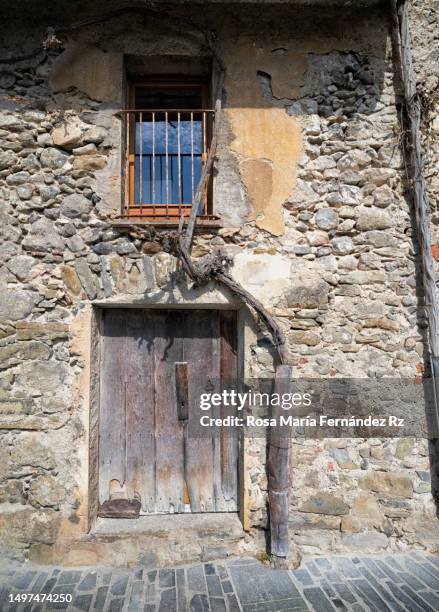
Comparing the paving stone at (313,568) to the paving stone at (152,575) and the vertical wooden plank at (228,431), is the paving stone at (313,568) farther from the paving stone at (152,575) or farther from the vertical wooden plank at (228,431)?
the paving stone at (152,575)

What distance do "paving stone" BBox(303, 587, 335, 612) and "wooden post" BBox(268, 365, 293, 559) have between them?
28 centimetres

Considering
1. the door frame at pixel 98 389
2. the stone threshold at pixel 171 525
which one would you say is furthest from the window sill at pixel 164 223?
the stone threshold at pixel 171 525

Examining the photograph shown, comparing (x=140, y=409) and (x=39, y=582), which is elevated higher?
(x=140, y=409)

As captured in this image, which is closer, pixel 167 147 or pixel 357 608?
pixel 357 608

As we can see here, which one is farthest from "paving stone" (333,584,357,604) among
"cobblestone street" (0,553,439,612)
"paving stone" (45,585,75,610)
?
"paving stone" (45,585,75,610)

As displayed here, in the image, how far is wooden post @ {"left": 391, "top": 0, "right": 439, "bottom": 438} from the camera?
2.79 meters

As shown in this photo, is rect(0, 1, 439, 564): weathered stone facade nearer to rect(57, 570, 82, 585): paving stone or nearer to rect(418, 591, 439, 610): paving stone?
rect(57, 570, 82, 585): paving stone

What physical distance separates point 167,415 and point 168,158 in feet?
6.74

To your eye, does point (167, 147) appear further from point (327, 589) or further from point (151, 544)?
point (327, 589)

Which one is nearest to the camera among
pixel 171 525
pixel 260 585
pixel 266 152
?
pixel 260 585

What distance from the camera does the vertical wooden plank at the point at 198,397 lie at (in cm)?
296

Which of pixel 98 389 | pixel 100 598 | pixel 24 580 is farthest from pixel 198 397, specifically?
pixel 24 580

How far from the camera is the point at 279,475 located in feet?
8.81

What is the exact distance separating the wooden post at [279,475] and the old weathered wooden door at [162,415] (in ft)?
Answer: 1.24
